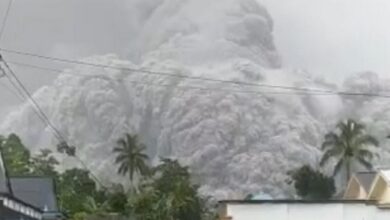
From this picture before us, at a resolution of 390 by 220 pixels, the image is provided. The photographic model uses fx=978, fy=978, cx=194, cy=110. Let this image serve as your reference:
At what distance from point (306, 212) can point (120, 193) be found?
93.4ft

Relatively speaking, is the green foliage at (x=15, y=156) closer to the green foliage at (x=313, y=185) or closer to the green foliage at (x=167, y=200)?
the green foliage at (x=167, y=200)

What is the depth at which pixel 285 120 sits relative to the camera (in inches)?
3469

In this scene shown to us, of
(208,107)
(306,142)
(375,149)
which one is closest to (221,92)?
Answer: (208,107)

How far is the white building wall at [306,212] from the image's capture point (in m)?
24.2

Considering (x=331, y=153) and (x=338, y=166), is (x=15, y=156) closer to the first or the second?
(x=338, y=166)

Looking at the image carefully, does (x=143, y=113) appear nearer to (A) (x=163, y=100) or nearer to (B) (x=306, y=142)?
(A) (x=163, y=100)

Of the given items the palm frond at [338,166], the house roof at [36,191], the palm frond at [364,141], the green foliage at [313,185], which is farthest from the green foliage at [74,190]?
the palm frond at [364,141]

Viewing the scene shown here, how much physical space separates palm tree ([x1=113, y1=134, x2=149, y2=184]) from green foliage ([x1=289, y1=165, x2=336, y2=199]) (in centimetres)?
1102

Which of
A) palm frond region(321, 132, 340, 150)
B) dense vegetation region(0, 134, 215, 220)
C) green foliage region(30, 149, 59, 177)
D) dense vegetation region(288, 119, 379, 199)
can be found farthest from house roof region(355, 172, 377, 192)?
palm frond region(321, 132, 340, 150)

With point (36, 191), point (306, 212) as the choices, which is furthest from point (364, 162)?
point (36, 191)

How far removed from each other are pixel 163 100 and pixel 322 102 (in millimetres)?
14879

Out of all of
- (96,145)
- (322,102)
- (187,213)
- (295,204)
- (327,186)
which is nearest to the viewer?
(295,204)

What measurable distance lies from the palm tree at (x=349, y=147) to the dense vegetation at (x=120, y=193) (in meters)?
9.80

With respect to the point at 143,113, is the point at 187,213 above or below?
below
